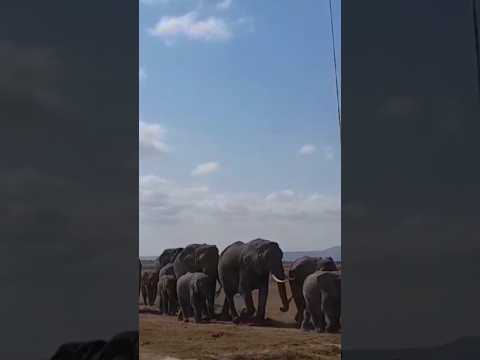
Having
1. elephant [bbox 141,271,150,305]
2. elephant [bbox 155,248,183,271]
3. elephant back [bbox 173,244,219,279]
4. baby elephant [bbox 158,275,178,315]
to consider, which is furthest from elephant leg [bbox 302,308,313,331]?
elephant [bbox 141,271,150,305]

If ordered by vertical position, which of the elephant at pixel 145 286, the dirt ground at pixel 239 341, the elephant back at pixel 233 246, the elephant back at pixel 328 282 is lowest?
the dirt ground at pixel 239 341

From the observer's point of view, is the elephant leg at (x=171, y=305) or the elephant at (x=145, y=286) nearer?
the elephant leg at (x=171, y=305)

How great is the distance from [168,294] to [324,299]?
398 centimetres

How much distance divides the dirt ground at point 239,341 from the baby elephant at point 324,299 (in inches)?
6.4

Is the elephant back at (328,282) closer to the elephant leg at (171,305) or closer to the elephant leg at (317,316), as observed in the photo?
the elephant leg at (317,316)

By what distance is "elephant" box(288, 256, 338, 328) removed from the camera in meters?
8.80

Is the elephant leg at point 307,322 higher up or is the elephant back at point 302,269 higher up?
the elephant back at point 302,269

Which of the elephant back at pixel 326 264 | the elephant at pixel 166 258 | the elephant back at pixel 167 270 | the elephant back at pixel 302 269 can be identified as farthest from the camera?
the elephant at pixel 166 258

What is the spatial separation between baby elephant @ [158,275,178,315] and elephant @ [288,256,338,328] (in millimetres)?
2766

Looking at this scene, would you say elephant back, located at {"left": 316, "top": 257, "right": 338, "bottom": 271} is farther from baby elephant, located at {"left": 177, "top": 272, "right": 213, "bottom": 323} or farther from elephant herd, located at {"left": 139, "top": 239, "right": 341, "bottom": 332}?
baby elephant, located at {"left": 177, "top": 272, "right": 213, "bottom": 323}

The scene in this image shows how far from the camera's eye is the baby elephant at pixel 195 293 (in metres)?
9.94
